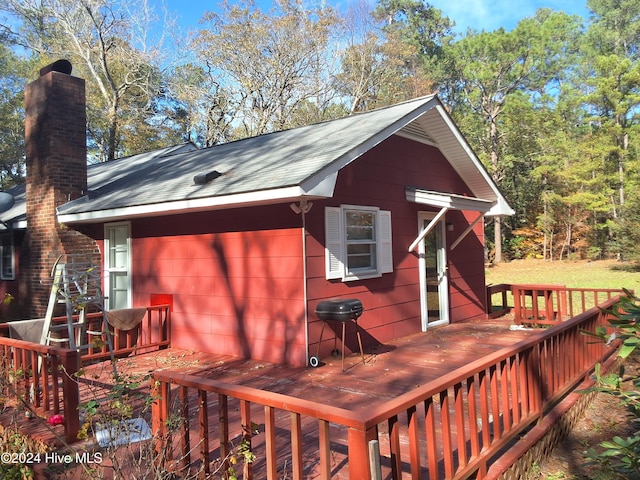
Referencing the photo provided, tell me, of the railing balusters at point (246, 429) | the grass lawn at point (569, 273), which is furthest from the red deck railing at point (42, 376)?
the grass lawn at point (569, 273)

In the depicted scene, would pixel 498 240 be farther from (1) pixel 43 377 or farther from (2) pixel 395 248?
(1) pixel 43 377

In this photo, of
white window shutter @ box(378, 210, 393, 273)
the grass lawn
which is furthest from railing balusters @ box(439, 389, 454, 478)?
the grass lawn

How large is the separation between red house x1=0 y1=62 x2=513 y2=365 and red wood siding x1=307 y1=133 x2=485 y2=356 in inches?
1.2

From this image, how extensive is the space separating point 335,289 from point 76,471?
3853mm

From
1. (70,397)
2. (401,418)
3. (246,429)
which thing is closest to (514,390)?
(401,418)

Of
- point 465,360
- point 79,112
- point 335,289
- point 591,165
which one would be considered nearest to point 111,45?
point 79,112

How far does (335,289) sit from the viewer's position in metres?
6.24

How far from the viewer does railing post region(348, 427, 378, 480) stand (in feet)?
5.88

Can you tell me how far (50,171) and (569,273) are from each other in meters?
19.9

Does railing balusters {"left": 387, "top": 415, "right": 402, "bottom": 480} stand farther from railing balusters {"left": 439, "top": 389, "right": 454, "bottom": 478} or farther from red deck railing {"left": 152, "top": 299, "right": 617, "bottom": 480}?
railing balusters {"left": 439, "top": 389, "right": 454, "bottom": 478}

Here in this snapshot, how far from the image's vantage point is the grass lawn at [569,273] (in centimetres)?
1623

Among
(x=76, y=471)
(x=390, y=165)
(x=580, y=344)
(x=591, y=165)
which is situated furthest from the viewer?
(x=591, y=165)

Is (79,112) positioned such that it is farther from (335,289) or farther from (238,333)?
(335,289)

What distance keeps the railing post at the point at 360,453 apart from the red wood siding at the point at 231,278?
396 cm
